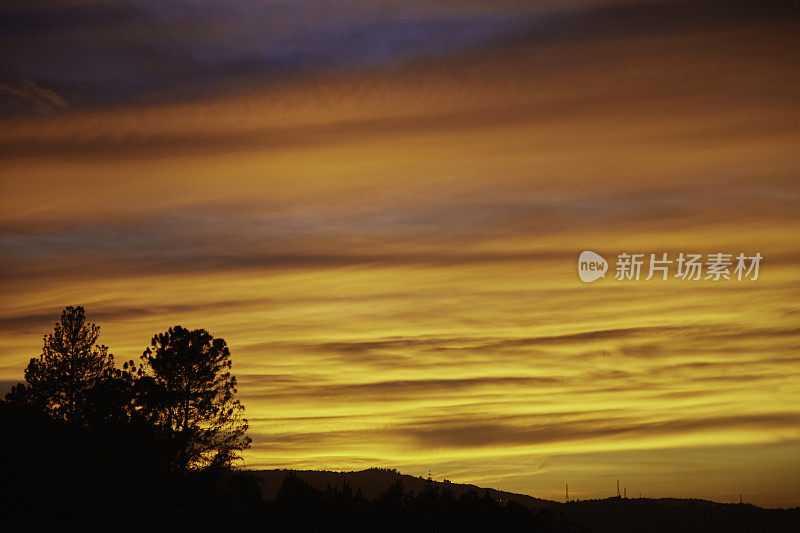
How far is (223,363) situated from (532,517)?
32.4 metres

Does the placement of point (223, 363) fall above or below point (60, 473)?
above

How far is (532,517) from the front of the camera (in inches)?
2857

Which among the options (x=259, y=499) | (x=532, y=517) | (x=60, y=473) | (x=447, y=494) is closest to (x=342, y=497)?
(x=259, y=499)

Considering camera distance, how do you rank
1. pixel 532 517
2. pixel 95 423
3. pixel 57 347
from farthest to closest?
pixel 532 517
pixel 57 347
pixel 95 423

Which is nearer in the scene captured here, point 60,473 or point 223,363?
point 60,473

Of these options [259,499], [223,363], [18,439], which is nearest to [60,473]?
[18,439]

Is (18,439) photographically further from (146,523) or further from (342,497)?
(342,497)

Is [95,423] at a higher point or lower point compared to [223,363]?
lower

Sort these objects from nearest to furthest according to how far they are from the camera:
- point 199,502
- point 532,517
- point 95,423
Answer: point 199,502
point 95,423
point 532,517

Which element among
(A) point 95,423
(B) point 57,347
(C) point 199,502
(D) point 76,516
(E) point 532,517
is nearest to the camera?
(D) point 76,516

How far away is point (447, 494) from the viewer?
7362 centimetres

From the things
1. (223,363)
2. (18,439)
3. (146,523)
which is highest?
(223,363)

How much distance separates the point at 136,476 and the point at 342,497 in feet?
77.1

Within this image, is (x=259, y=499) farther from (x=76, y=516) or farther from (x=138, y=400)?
(x=76, y=516)
